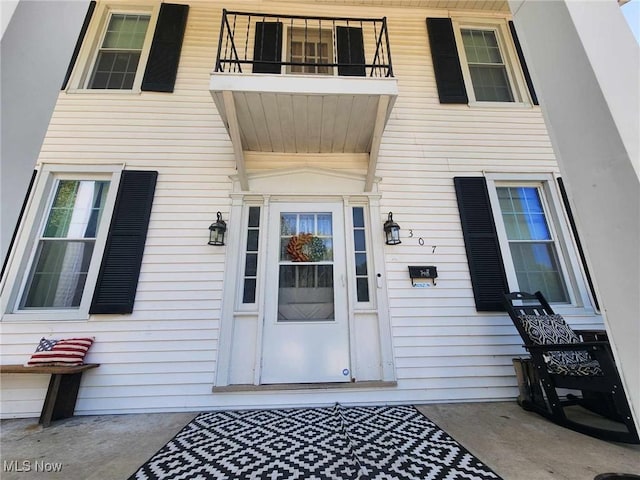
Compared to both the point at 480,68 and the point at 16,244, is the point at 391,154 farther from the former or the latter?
the point at 16,244

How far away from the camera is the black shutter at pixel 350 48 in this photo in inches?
142

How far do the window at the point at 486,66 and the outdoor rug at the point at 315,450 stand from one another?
13.2 ft

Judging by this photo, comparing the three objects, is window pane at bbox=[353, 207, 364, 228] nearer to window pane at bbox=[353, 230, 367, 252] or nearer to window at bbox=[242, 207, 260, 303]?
window pane at bbox=[353, 230, 367, 252]

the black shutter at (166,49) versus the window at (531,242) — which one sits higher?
the black shutter at (166,49)

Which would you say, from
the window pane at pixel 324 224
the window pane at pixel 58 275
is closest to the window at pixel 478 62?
the window pane at pixel 324 224

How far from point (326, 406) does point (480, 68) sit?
15.4ft

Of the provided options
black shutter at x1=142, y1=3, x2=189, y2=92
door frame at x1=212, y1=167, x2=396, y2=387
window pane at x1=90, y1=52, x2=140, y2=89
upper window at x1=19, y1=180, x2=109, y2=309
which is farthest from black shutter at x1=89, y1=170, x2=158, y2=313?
window pane at x1=90, y1=52, x2=140, y2=89

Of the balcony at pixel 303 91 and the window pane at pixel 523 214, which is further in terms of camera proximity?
the window pane at pixel 523 214

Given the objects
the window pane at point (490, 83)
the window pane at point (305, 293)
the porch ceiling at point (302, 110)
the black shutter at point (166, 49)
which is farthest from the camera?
the window pane at point (490, 83)

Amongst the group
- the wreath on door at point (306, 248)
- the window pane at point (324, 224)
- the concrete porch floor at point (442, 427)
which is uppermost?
the window pane at point (324, 224)

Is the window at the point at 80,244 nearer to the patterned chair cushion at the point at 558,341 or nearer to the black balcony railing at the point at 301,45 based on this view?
the black balcony railing at the point at 301,45

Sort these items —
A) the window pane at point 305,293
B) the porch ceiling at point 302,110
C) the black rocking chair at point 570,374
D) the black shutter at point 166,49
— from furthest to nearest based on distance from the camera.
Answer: the black shutter at point 166,49
the window pane at point 305,293
the porch ceiling at point 302,110
the black rocking chair at point 570,374

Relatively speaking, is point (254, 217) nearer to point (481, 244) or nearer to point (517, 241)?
point (481, 244)

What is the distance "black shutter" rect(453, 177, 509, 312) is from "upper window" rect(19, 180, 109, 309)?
4.00 meters
